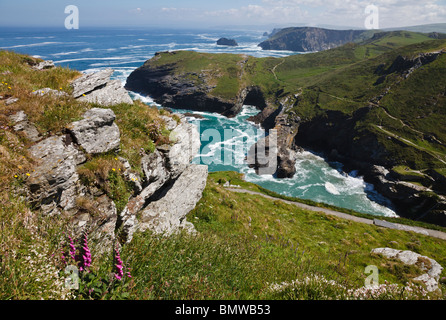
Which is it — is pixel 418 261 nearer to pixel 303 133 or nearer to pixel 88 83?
pixel 88 83

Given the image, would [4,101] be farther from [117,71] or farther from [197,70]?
[117,71]

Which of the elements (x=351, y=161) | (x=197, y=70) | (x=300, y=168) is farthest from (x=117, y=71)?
(x=351, y=161)

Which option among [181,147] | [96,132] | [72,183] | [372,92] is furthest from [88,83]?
[372,92]

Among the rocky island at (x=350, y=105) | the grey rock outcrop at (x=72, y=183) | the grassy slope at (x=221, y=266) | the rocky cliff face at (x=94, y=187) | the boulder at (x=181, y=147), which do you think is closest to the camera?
the grassy slope at (x=221, y=266)

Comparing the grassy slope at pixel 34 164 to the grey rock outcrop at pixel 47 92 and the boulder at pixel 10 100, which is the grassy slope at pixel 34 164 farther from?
the grey rock outcrop at pixel 47 92

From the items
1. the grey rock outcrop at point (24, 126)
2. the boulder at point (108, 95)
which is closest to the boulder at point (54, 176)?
the grey rock outcrop at point (24, 126)

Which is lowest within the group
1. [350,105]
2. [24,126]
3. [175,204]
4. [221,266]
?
[175,204]
